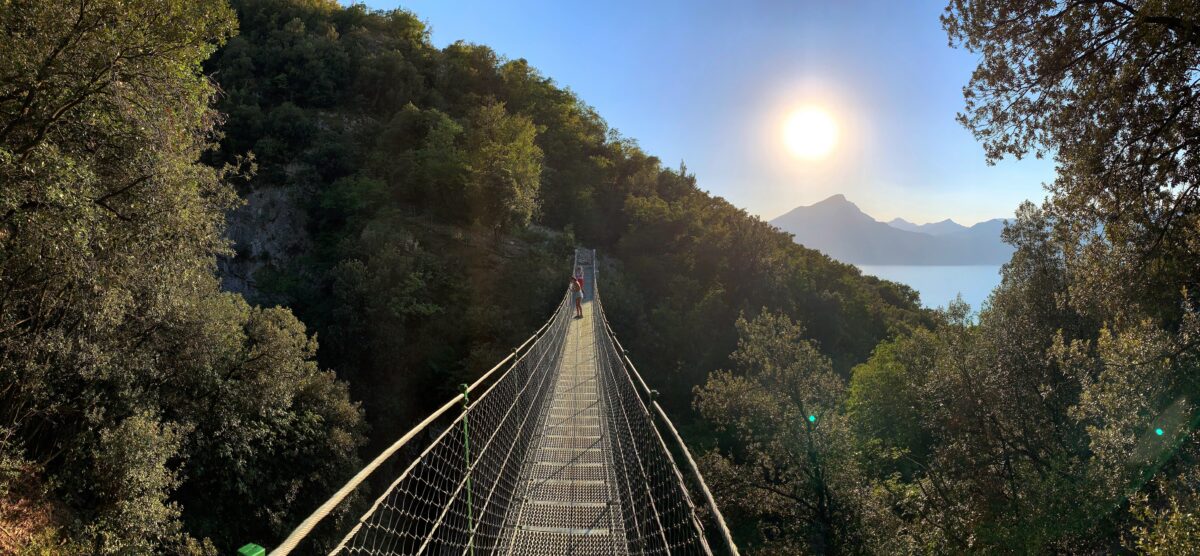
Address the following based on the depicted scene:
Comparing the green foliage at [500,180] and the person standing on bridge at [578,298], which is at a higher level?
the green foliage at [500,180]

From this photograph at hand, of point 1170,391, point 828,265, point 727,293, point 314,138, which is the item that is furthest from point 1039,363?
point 314,138

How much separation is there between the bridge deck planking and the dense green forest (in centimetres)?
392

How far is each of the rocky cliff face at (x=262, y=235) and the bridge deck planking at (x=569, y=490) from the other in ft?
47.4

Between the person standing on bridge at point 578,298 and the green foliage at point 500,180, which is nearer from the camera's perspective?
the person standing on bridge at point 578,298

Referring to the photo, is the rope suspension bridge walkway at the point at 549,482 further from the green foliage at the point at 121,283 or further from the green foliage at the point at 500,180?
the green foliage at the point at 500,180

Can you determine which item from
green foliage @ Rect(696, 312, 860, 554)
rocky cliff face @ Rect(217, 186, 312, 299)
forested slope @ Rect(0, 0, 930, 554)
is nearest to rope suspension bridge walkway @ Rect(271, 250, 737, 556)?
forested slope @ Rect(0, 0, 930, 554)

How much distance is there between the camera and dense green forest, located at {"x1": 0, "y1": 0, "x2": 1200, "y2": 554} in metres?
3.97

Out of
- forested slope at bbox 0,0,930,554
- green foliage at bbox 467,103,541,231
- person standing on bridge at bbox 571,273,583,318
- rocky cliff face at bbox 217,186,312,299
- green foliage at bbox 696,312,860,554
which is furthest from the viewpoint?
green foliage at bbox 467,103,541,231

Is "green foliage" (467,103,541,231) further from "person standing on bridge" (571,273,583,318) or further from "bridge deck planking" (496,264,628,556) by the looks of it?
"bridge deck planking" (496,264,628,556)

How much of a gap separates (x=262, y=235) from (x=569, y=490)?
17.5 metres

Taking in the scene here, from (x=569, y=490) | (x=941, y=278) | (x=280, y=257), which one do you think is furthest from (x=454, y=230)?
(x=941, y=278)

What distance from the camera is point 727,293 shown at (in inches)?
856

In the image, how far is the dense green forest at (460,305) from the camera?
13.0ft

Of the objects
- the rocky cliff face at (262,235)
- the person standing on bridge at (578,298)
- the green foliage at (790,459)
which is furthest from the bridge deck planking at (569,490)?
the rocky cliff face at (262,235)
